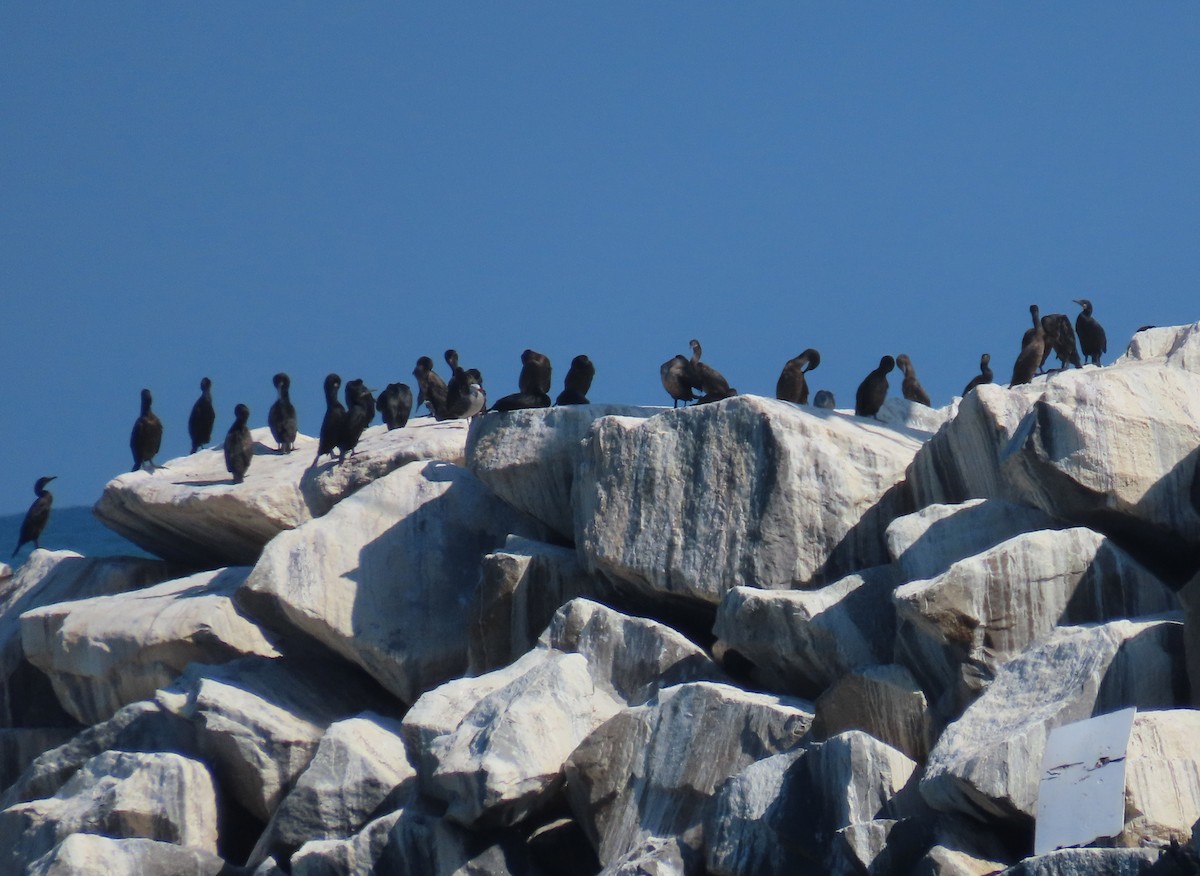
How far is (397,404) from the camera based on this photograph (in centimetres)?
1948

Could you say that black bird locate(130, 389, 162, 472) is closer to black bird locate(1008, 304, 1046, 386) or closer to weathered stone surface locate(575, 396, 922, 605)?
weathered stone surface locate(575, 396, 922, 605)

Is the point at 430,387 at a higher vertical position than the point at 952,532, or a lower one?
higher

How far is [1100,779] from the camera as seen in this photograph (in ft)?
27.2

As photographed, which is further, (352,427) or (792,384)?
(792,384)

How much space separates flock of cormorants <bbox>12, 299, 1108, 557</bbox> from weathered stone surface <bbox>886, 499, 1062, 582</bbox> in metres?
4.42

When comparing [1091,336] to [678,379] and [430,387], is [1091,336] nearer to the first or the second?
[678,379]

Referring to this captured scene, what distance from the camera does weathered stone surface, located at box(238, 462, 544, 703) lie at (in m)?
14.4

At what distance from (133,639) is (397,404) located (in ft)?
16.1

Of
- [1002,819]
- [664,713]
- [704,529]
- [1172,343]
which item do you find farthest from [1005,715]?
[1172,343]

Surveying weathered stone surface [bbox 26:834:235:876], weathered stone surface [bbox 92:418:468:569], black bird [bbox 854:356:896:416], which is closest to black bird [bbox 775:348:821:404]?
black bird [bbox 854:356:896:416]

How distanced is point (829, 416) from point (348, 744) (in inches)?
170

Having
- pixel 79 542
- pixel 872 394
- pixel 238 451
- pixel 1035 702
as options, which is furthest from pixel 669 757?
pixel 79 542

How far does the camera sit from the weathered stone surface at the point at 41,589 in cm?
1708

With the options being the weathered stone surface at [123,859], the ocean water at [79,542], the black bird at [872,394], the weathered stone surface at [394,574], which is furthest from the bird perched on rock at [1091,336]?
the ocean water at [79,542]
